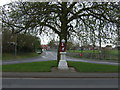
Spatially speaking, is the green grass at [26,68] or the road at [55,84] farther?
the green grass at [26,68]

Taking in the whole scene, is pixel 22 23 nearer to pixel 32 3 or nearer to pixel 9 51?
pixel 32 3

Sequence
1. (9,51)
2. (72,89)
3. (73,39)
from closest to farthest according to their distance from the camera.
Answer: (72,89) < (73,39) < (9,51)

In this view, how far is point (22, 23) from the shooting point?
1434cm

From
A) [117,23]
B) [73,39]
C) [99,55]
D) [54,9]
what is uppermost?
[54,9]

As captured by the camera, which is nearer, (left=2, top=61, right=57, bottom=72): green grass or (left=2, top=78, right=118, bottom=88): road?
(left=2, top=78, right=118, bottom=88): road

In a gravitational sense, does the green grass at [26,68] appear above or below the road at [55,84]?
below

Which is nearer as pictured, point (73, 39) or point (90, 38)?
point (90, 38)

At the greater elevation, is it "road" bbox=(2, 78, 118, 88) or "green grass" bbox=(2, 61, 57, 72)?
"road" bbox=(2, 78, 118, 88)

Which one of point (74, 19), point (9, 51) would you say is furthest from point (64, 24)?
point (9, 51)

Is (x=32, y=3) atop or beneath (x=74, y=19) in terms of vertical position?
atop

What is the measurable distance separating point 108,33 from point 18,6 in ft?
26.8

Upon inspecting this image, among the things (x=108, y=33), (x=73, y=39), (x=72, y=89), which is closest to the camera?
(x=72, y=89)

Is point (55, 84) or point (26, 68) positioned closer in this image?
point (55, 84)

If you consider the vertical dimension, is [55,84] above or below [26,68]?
above
